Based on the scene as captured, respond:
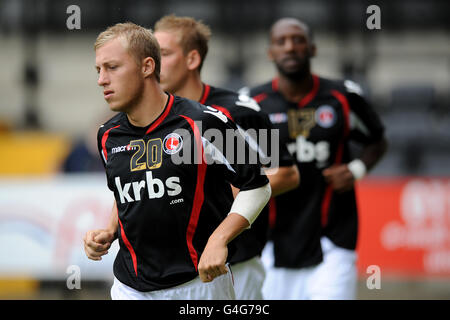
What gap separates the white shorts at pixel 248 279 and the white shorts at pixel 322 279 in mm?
658

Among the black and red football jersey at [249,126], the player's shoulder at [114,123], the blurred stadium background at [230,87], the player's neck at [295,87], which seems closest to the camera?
the player's shoulder at [114,123]

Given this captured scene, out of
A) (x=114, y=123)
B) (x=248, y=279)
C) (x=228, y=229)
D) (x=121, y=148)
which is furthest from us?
(x=248, y=279)

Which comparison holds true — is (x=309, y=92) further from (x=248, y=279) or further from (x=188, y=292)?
(x=188, y=292)

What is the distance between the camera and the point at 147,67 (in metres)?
3.95

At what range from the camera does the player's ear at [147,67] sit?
394cm

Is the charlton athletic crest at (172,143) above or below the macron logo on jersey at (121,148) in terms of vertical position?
above

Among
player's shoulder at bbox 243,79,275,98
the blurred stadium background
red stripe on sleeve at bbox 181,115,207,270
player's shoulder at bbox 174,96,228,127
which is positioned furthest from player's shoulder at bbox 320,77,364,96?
the blurred stadium background

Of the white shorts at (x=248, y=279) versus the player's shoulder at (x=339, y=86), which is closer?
the white shorts at (x=248, y=279)

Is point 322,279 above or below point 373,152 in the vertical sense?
below

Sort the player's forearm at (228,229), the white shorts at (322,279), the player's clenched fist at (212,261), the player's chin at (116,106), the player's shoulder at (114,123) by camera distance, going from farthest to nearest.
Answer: the white shorts at (322,279)
the player's shoulder at (114,123)
the player's chin at (116,106)
the player's forearm at (228,229)
the player's clenched fist at (212,261)

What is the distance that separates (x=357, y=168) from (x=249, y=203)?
227cm

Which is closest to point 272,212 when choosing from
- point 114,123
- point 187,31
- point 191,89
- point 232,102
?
point 232,102

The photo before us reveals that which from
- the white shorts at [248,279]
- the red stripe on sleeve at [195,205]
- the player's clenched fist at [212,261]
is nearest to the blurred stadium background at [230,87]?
the white shorts at [248,279]

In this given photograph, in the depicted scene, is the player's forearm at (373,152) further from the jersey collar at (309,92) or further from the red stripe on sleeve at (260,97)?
the red stripe on sleeve at (260,97)
